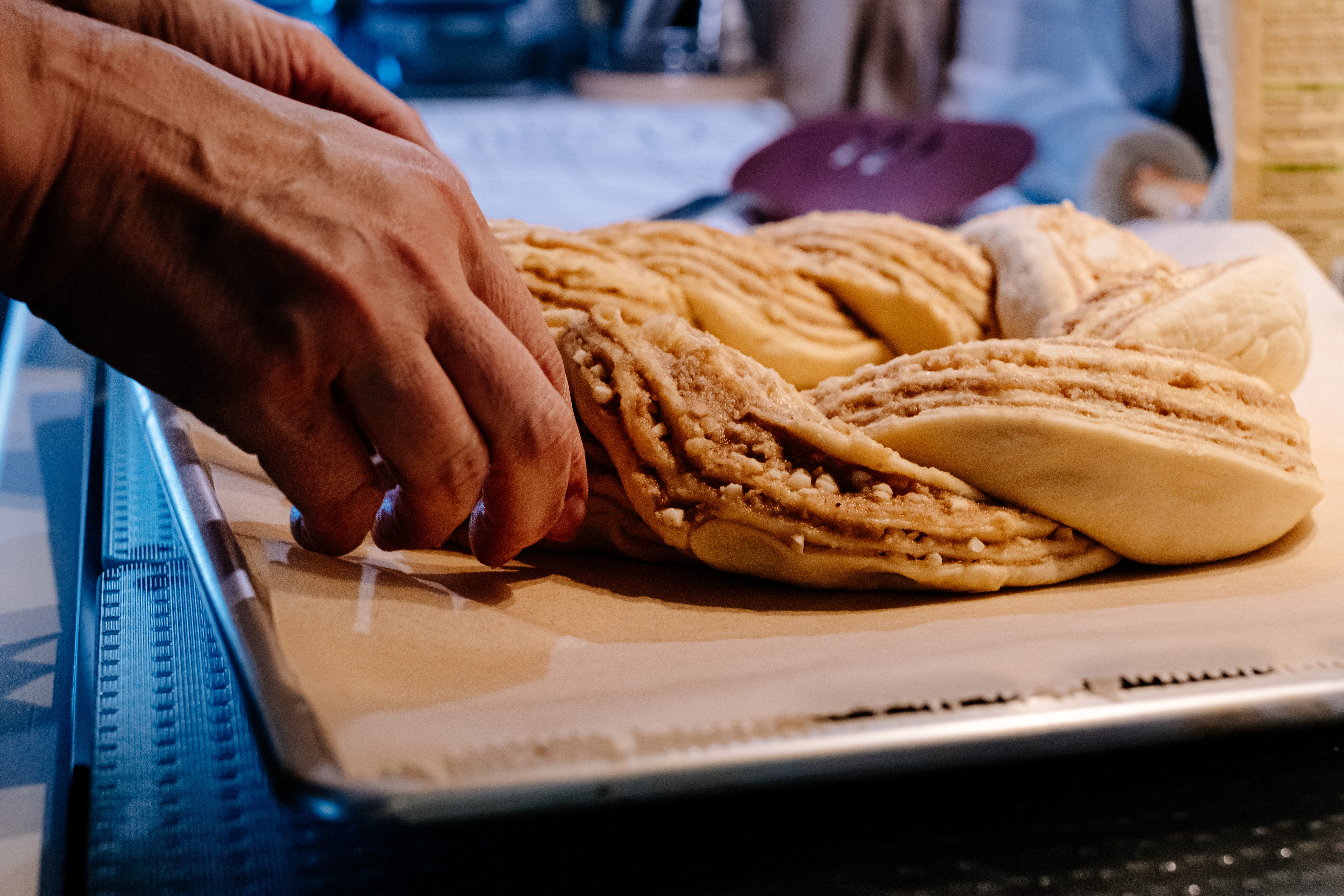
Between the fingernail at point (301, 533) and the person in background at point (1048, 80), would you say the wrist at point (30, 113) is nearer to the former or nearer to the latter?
the fingernail at point (301, 533)

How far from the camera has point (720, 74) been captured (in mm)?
3131

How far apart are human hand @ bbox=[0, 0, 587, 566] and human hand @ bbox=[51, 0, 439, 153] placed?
1.14 ft

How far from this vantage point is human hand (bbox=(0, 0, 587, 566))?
0.51 m

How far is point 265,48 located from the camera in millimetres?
881

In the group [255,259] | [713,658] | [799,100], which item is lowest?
[799,100]

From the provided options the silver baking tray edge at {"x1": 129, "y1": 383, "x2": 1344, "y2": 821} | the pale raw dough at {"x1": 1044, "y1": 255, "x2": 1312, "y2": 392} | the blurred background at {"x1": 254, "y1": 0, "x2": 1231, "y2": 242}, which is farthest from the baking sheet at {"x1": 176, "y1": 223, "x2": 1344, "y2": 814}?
the blurred background at {"x1": 254, "y1": 0, "x2": 1231, "y2": 242}

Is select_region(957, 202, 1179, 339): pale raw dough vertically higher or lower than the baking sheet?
higher

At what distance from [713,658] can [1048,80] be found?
2577 millimetres

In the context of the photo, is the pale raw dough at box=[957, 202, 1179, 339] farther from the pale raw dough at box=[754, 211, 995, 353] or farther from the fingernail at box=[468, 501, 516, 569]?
the fingernail at box=[468, 501, 516, 569]

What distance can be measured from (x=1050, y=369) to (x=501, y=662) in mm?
476

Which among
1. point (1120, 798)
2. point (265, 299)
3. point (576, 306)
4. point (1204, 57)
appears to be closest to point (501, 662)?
point (265, 299)

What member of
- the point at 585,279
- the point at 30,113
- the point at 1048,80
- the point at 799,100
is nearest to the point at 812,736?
the point at 30,113

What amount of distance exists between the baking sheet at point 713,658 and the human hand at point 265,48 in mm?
353

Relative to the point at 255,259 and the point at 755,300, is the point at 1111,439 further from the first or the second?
the point at 255,259
